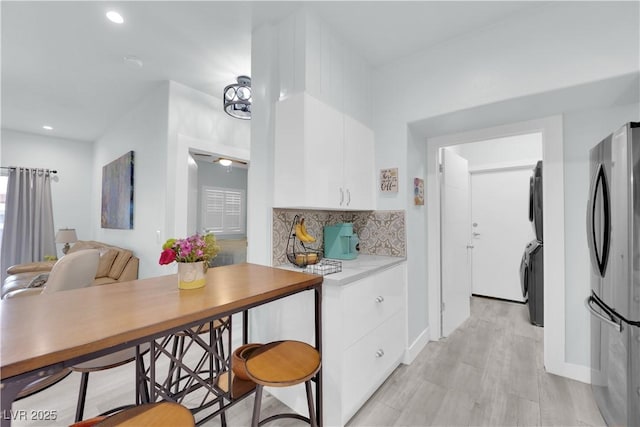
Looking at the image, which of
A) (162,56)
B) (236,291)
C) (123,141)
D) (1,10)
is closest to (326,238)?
(236,291)

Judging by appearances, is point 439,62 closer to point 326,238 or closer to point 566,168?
point 566,168

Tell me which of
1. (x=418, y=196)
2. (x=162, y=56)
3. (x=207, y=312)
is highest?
(x=162, y=56)

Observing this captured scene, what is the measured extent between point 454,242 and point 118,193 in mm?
4448

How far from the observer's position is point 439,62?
220 centimetres

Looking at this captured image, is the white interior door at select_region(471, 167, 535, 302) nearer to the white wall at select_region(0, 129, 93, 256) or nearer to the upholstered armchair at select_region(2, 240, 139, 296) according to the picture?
the upholstered armchair at select_region(2, 240, 139, 296)

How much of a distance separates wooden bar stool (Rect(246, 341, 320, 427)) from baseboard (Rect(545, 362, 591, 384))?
204 centimetres

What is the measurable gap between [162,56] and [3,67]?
1.69 metres

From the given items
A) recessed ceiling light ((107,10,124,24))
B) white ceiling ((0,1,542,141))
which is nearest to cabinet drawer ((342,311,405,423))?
white ceiling ((0,1,542,141))

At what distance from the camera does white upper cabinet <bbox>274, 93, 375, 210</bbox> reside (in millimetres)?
1721

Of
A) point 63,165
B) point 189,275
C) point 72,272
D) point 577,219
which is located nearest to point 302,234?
point 189,275

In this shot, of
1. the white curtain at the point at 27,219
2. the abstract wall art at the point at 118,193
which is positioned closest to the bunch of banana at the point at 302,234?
the abstract wall art at the point at 118,193

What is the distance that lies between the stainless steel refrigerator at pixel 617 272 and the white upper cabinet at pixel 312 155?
1.50m

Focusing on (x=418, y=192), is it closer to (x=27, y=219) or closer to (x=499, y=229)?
(x=499, y=229)

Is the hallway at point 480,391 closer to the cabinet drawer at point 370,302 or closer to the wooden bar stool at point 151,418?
the cabinet drawer at point 370,302
